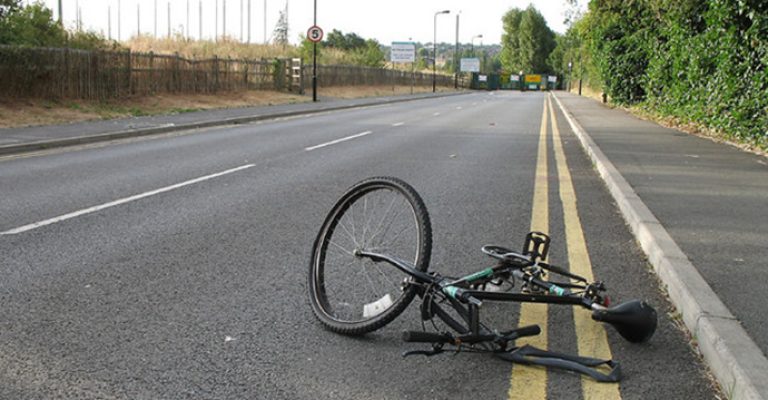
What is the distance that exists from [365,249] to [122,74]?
2169 centimetres

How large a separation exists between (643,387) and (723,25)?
12.6m

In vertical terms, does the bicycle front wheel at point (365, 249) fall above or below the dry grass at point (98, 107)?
below

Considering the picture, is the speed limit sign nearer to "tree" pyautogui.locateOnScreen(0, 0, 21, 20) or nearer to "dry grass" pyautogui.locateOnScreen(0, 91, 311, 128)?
"dry grass" pyautogui.locateOnScreen(0, 91, 311, 128)

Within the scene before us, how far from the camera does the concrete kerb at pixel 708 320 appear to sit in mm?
2924

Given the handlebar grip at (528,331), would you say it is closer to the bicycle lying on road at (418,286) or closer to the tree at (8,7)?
the bicycle lying on road at (418,286)

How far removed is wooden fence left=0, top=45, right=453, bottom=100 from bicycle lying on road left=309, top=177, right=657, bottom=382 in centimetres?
1809

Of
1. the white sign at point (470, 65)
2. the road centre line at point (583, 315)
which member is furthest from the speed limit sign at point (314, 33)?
the white sign at point (470, 65)

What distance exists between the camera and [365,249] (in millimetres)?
4055

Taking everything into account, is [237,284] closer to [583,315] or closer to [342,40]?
[583,315]

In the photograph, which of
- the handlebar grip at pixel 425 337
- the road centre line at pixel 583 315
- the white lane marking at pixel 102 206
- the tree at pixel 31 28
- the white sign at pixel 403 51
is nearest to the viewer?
the road centre line at pixel 583 315

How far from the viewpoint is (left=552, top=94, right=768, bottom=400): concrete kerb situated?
9.59 feet

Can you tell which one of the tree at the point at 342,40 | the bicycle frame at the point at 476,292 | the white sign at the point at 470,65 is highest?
the tree at the point at 342,40

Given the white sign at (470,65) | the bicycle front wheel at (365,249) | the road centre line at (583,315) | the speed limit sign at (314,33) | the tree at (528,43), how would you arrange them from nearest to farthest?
1. the road centre line at (583,315)
2. the bicycle front wheel at (365,249)
3. the speed limit sign at (314,33)
4. the white sign at (470,65)
5. the tree at (528,43)

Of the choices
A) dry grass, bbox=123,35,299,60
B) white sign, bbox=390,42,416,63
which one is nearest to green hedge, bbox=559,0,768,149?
dry grass, bbox=123,35,299,60
